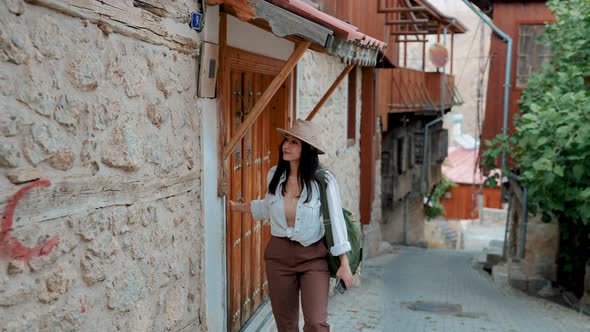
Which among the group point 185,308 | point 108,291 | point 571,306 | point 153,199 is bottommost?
point 571,306

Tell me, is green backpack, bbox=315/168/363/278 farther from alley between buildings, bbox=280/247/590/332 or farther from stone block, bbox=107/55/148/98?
alley between buildings, bbox=280/247/590/332

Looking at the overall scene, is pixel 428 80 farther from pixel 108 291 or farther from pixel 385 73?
pixel 108 291

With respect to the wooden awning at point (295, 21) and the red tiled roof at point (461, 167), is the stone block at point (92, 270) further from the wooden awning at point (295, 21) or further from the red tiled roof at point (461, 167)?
the red tiled roof at point (461, 167)

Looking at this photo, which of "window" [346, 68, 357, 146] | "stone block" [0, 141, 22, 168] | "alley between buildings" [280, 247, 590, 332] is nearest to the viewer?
"stone block" [0, 141, 22, 168]

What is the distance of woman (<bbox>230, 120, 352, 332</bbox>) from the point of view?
12.4ft

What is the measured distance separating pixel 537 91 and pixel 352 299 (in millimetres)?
5477

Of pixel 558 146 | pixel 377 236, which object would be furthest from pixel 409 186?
pixel 558 146

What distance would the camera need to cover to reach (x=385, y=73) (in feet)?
47.1

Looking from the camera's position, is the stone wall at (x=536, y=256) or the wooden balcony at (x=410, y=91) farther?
the wooden balcony at (x=410, y=91)

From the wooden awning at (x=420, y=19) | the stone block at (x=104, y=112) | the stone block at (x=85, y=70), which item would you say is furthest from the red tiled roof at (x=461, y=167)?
the stone block at (x=85, y=70)

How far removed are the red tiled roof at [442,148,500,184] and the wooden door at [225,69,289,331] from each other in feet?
93.2

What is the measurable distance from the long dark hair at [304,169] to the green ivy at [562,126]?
6.09 meters

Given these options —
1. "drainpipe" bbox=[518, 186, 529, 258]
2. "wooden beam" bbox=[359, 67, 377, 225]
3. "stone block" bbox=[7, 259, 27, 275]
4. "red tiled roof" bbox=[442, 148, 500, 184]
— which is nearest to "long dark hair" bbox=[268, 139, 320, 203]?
"stone block" bbox=[7, 259, 27, 275]

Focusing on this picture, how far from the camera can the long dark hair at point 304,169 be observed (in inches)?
151
